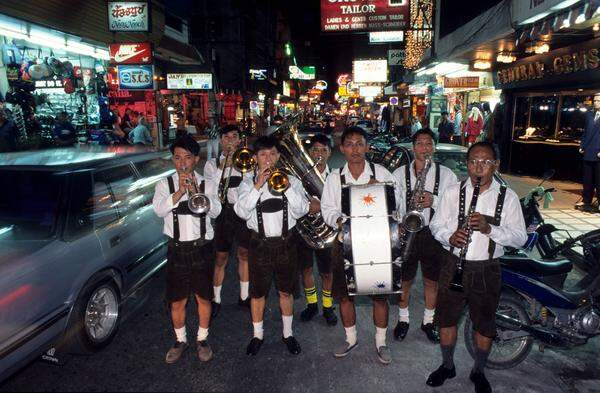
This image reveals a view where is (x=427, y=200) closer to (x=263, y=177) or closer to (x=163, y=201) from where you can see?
(x=263, y=177)

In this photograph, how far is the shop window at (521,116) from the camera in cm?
1430

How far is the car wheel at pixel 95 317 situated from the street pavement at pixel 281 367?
15cm

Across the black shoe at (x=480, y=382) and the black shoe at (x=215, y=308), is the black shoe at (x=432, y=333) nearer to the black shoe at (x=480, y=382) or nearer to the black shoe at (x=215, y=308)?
the black shoe at (x=480, y=382)

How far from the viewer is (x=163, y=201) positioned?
11.9ft

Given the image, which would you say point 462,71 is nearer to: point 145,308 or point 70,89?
point 70,89

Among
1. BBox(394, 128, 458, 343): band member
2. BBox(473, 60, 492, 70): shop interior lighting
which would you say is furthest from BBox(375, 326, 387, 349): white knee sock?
BBox(473, 60, 492, 70): shop interior lighting

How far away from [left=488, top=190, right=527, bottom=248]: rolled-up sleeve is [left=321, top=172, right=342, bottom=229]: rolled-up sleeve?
4.23ft

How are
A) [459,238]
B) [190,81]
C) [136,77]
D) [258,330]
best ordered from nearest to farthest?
[459,238], [258,330], [136,77], [190,81]

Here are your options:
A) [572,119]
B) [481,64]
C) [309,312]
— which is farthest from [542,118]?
[309,312]

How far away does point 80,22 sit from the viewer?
1156 centimetres

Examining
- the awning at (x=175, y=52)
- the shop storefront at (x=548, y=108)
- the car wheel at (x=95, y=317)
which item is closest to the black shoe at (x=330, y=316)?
the car wheel at (x=95, y=317)

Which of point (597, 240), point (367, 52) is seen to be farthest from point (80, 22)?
point (367, 52)

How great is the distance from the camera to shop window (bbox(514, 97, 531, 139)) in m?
14.3

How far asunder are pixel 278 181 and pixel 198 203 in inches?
28.2
